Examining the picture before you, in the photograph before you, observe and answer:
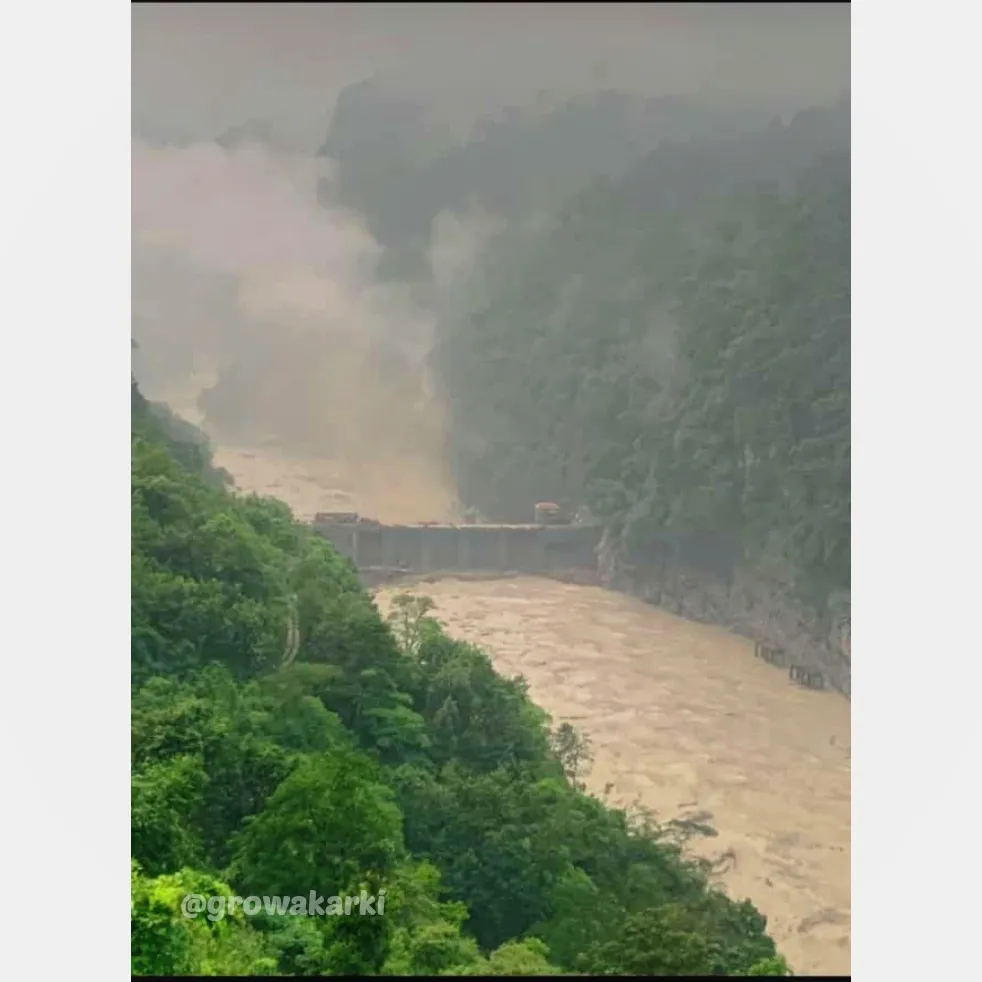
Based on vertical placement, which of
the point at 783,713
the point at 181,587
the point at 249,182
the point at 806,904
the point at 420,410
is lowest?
the point at 806,904

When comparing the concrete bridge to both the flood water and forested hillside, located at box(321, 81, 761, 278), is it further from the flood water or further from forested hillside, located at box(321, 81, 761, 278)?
forested hillside, located at box(321, 81, 761, 278)

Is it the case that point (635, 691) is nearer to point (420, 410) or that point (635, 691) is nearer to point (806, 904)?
point (806, 904)

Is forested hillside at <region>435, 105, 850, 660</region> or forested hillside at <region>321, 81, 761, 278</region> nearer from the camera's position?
forested hillside at <region>321, 81, 761, 278</region>

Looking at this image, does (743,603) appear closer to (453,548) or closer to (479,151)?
(453,548)

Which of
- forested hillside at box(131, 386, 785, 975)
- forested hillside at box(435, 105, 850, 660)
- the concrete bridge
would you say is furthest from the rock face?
forested hillside at box(131, 386, 785, 975)

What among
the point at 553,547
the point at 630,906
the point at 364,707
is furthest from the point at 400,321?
the point at 630,906

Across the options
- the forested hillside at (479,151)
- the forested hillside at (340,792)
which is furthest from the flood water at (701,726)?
the forested hillside at (479,151)
